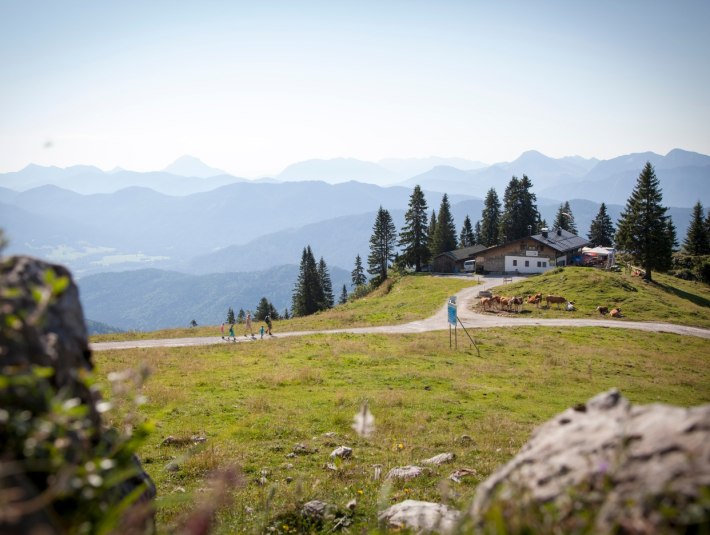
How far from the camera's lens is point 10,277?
2654 millimetres

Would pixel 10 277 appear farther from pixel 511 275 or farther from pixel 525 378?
pixel 511 275

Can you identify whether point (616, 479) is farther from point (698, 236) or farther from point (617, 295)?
point (698, 236)

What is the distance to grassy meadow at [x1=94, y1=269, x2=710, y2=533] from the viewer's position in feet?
32.0

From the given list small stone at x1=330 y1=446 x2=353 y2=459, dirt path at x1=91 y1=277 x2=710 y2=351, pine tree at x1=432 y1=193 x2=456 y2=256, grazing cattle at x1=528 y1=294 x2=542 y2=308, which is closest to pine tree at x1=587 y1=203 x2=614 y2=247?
pine tree at x1=432 y1=193 x2=456 y2=256

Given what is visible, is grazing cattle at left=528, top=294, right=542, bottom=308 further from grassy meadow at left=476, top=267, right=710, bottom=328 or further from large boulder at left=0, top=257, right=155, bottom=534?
large boulder at left=0, top=257, right=155, bottom=534

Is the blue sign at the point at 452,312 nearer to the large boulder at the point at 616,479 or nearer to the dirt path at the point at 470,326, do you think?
the dirt path at the point at 470,326

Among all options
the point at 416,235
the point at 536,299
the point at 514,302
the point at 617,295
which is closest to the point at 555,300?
the point at 536,299

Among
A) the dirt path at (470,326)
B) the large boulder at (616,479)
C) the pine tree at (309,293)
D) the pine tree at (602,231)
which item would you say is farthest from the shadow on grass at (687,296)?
the large boulder at (616,479)

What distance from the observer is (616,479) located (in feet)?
8.52

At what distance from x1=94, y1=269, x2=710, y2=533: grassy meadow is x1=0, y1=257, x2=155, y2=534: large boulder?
353 mm

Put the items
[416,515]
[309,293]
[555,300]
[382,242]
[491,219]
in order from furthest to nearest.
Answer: [491,219] → [309,293] → [382,242] → [555,300] → [416,515]

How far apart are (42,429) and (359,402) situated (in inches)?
703

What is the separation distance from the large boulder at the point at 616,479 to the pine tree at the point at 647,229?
7266 cm

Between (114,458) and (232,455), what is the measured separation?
36.3 feet
